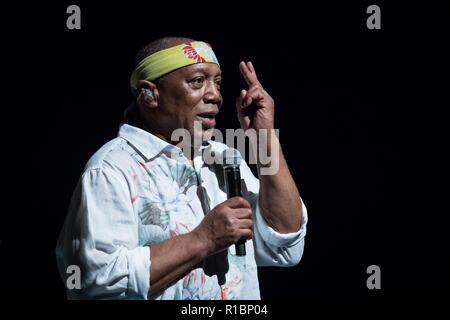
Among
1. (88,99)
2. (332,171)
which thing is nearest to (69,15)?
(88,99)

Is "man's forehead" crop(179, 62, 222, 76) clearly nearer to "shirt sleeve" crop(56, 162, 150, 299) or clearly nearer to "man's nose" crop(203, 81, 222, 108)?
"man's nose" crop(203, 81, 222, 108)

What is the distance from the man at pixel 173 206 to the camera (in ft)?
4.66

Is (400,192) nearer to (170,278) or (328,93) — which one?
(328,93)

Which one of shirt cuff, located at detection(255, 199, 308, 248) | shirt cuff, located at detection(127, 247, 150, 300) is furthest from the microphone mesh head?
shirt cuff, located at detection(127, 247, 150, 300)

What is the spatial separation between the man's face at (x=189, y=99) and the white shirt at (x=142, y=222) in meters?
0.09

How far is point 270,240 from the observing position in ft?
5.81

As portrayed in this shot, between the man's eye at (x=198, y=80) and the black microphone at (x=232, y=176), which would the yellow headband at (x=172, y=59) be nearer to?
the man's eye at (x=198, y=80)

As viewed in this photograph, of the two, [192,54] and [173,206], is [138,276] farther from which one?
[192,54]

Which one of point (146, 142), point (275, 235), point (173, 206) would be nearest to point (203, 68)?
point (146, 142)

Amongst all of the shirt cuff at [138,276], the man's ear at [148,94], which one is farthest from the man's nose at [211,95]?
the shirt cuff at [138,276]

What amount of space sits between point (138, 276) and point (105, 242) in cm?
12

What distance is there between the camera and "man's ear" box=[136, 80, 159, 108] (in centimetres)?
171

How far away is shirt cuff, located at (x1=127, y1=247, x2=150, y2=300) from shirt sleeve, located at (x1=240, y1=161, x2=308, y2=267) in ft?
1.58

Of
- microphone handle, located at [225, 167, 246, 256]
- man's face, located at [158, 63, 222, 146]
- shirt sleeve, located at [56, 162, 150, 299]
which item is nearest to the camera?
shirt sleeve, located at [56, 162, 150, 299]
